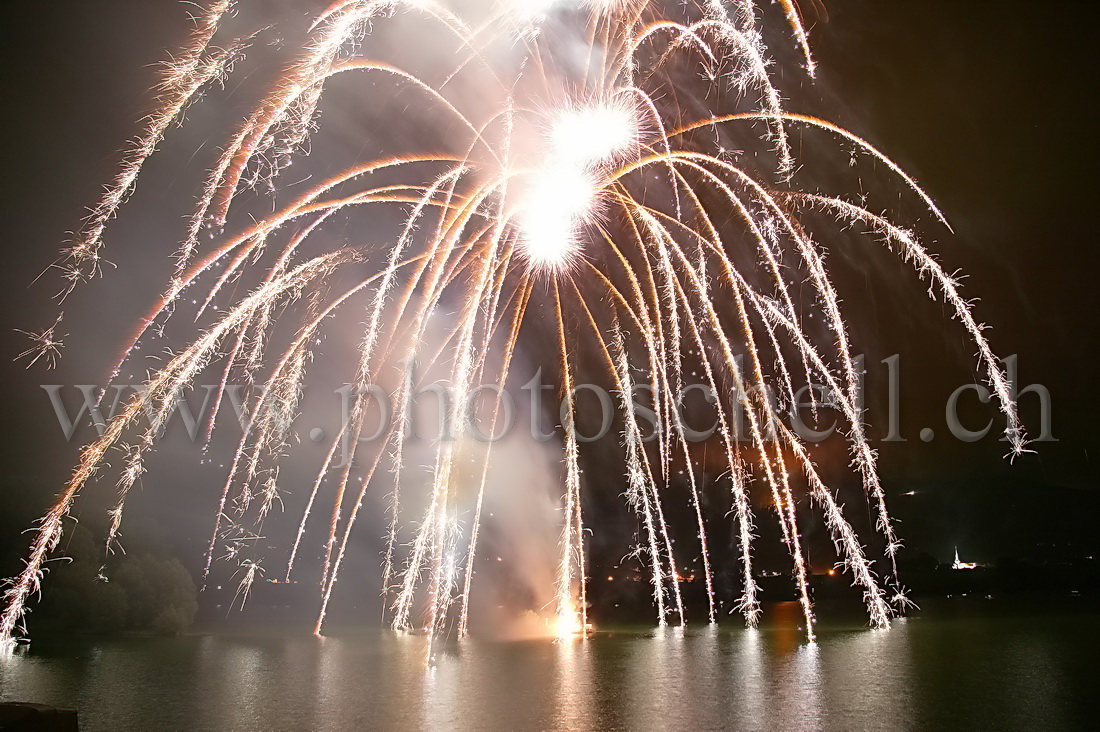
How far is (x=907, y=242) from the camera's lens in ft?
38.5

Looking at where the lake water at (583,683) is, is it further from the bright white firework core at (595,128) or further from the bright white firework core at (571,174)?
the bright white firework core at (595,128)

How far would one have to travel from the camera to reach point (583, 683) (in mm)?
9523

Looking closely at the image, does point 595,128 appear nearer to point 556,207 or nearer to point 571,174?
point 571,174

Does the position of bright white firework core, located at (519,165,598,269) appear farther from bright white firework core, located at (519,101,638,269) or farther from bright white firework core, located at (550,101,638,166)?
bright white firework core, located at (550,101,638,166)

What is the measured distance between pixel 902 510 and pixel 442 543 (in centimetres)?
3854

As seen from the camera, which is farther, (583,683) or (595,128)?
(595,128)

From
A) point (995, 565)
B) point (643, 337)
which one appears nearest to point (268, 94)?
point (643, 337)

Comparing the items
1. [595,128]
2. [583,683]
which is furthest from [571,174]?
[583,683]

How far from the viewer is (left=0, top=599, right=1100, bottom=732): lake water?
747cm

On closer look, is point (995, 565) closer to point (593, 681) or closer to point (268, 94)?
point (593, 681)

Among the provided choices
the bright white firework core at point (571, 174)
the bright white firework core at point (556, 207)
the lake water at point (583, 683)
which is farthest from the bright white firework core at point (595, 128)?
the lake water at point (583, 683)

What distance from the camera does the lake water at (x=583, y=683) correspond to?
7.47m

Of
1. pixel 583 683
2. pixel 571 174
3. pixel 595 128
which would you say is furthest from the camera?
pixel 571 174

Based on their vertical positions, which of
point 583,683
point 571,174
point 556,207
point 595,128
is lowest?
point 583,683
